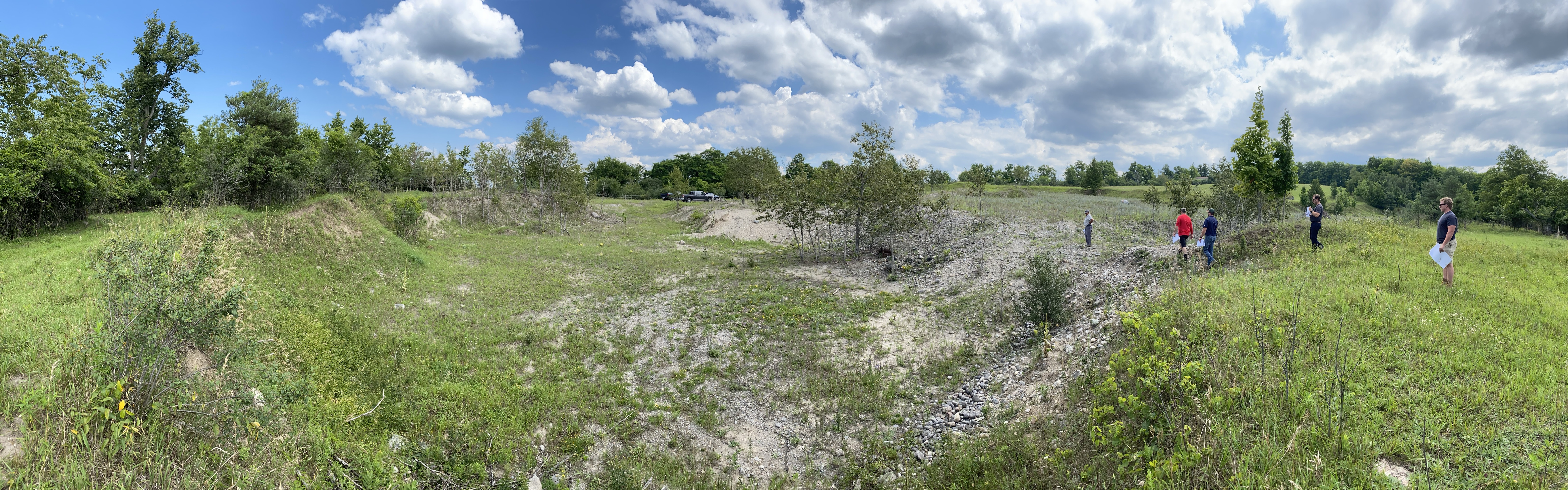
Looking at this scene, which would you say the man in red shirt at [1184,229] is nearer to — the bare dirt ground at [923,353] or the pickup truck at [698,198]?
the bare dirt ground at [923,353]

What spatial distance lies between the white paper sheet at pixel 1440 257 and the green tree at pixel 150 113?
37.2 meters

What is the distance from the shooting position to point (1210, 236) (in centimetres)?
1412

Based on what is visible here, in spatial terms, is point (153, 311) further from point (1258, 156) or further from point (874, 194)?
point (1258, 156)

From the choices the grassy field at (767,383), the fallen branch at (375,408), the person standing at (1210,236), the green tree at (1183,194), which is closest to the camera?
the grassy field at (767,383)

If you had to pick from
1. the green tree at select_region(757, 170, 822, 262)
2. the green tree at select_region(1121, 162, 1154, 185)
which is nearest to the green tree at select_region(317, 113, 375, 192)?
the green tree at select_region(757, 170, 822, 262)

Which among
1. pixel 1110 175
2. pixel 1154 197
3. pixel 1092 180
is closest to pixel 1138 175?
pixel 1110 175

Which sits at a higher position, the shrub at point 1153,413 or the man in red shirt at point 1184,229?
the man in red shirt at point 1184,229

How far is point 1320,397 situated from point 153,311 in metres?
12.3

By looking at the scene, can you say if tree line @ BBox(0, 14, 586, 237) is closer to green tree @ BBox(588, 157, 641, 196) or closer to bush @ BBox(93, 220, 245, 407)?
bush @ BBox(93, 220, 245, 407)

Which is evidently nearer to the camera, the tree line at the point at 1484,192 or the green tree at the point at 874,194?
the green tree at the point at 874,194

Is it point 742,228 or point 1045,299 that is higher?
point 742,228

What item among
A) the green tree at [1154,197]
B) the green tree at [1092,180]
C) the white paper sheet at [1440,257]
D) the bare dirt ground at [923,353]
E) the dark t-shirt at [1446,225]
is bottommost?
the bare dirt ground at [923,353]

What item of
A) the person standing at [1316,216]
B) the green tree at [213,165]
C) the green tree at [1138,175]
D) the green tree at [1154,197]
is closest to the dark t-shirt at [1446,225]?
the person standing at [1316,216]

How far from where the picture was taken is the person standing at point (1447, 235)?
9.58m
